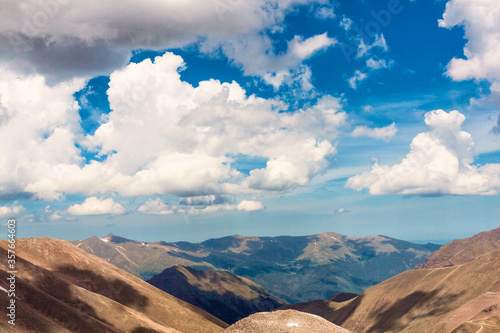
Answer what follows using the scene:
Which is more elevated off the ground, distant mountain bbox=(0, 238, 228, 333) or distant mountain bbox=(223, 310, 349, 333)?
distant mountain bbox=(223, 310, 349, 333)

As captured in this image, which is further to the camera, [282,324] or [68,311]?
[68,311]

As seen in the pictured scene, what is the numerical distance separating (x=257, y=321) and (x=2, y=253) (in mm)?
149920

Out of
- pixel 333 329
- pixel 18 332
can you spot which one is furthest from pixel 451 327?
pixel 18 332

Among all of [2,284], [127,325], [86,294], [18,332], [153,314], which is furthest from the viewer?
[153,314]

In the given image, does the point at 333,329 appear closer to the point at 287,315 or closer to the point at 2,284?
the point at 287,315

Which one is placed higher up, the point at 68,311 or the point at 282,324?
the point at 282,324

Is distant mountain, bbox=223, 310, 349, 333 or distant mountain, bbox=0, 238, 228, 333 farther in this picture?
distant mountain, bbox=0, 238, 228, 333

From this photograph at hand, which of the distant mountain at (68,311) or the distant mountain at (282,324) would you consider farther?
the distant mountain at (68,311)

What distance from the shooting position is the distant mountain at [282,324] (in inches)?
Result: 2989

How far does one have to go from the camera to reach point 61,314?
134 metres

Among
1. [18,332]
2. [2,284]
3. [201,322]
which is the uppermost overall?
[2,284]

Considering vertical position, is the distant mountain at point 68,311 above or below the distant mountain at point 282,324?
below

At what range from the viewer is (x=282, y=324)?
79.8 metres

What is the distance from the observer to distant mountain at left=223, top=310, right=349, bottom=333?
249 feet
